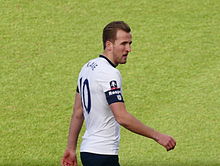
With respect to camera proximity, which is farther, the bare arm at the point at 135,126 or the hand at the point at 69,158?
the hand at the point at 69,158

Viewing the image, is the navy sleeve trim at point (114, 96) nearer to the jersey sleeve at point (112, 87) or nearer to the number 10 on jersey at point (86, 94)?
the jersey sleeve at point (112, 87)

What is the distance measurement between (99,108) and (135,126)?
15.7 inches

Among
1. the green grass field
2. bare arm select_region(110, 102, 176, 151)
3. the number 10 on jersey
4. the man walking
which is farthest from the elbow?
the green grass field

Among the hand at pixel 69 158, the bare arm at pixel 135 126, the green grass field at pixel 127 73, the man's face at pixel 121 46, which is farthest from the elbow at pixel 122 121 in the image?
the green grass field at pixel 127 73

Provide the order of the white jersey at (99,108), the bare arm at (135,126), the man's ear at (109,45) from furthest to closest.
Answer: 1. the man's ear at (109,45)
2. the white jersey at (99,108)
3. the bare arm at (135,126)

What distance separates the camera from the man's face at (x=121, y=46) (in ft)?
20.1

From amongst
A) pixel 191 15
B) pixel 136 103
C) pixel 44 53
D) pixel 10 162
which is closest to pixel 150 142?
pixel 136 103

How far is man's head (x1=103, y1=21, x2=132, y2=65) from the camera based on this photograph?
6125mm

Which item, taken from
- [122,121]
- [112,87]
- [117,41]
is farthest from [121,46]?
[122,121]

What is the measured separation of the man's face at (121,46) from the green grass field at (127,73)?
4273mm

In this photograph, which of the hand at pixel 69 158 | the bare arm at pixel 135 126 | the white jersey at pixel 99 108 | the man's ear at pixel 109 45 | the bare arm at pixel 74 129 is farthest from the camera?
the hand at pixel 69 158

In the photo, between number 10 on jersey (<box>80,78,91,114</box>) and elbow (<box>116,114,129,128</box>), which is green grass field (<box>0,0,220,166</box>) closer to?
number 10 on jersey (<box>80,78,91,114</box>)

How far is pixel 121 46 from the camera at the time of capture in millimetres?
6137

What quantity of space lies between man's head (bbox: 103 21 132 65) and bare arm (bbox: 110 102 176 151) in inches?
19.1
